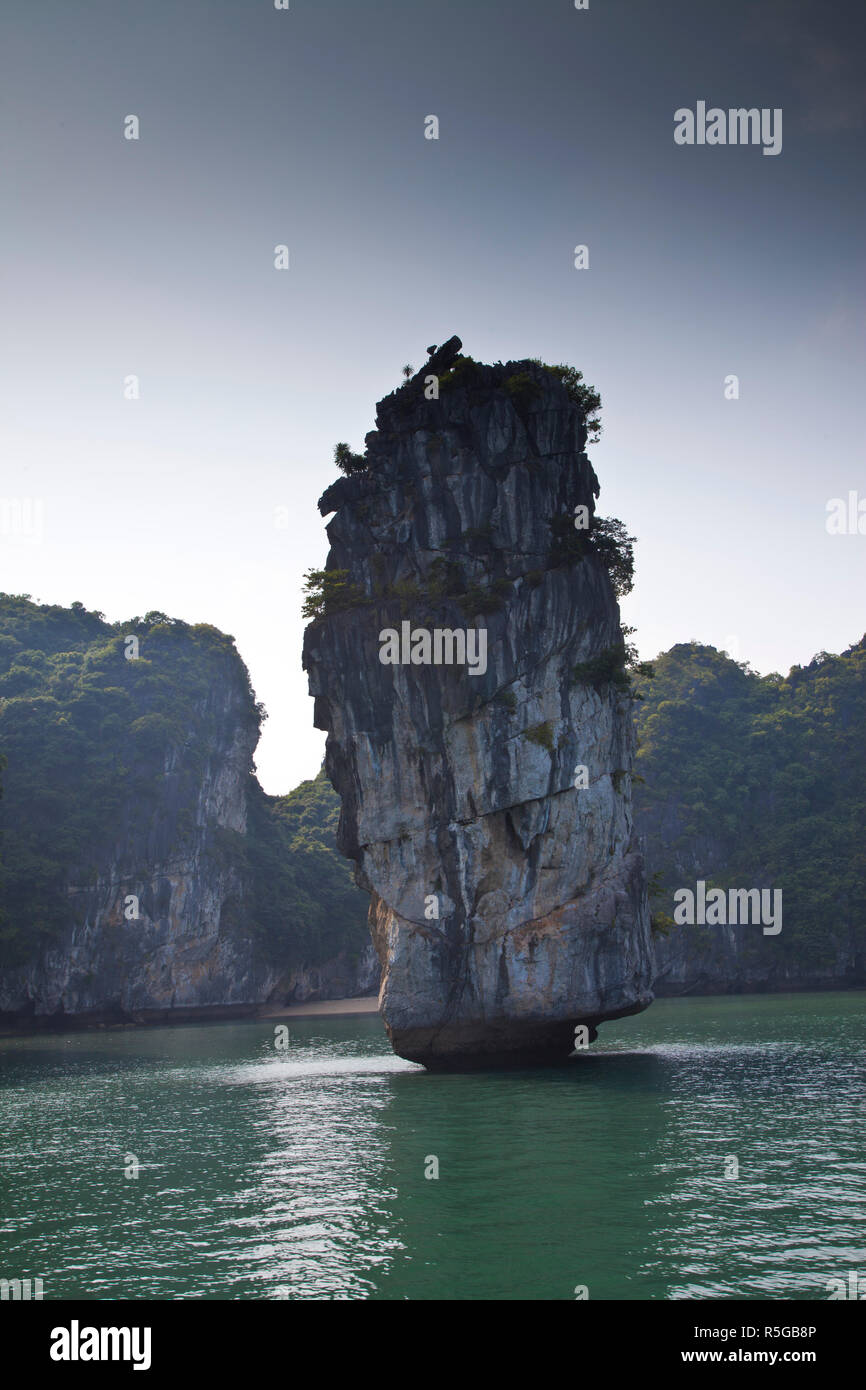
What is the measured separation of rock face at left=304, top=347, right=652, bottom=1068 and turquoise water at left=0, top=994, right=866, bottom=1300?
8.93 feet

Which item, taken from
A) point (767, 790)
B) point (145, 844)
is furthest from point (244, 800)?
point (767, 790)

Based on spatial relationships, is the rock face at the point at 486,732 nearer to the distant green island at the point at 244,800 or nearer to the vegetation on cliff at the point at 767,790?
the distant green island at the point at 244,800

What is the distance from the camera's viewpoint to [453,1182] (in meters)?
16.0

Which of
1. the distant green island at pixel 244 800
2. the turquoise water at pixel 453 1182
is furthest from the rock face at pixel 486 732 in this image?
the distant green island at pixel 244 800

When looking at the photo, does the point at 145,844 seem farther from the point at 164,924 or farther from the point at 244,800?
the point at 244,800

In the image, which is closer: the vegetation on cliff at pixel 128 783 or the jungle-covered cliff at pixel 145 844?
the jungle-covered cliff at pixel 145 844

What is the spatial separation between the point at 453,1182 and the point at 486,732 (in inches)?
634

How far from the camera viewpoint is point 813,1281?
426 inches

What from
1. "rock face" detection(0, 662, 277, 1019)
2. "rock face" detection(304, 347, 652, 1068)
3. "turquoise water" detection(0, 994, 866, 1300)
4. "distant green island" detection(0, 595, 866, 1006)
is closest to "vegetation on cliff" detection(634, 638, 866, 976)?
"distant green island" detection(0, 595, 866, 1006)

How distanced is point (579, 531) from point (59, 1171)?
2308 centimetres

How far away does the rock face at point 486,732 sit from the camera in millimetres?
30453

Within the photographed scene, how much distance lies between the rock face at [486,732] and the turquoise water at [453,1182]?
2.72m
